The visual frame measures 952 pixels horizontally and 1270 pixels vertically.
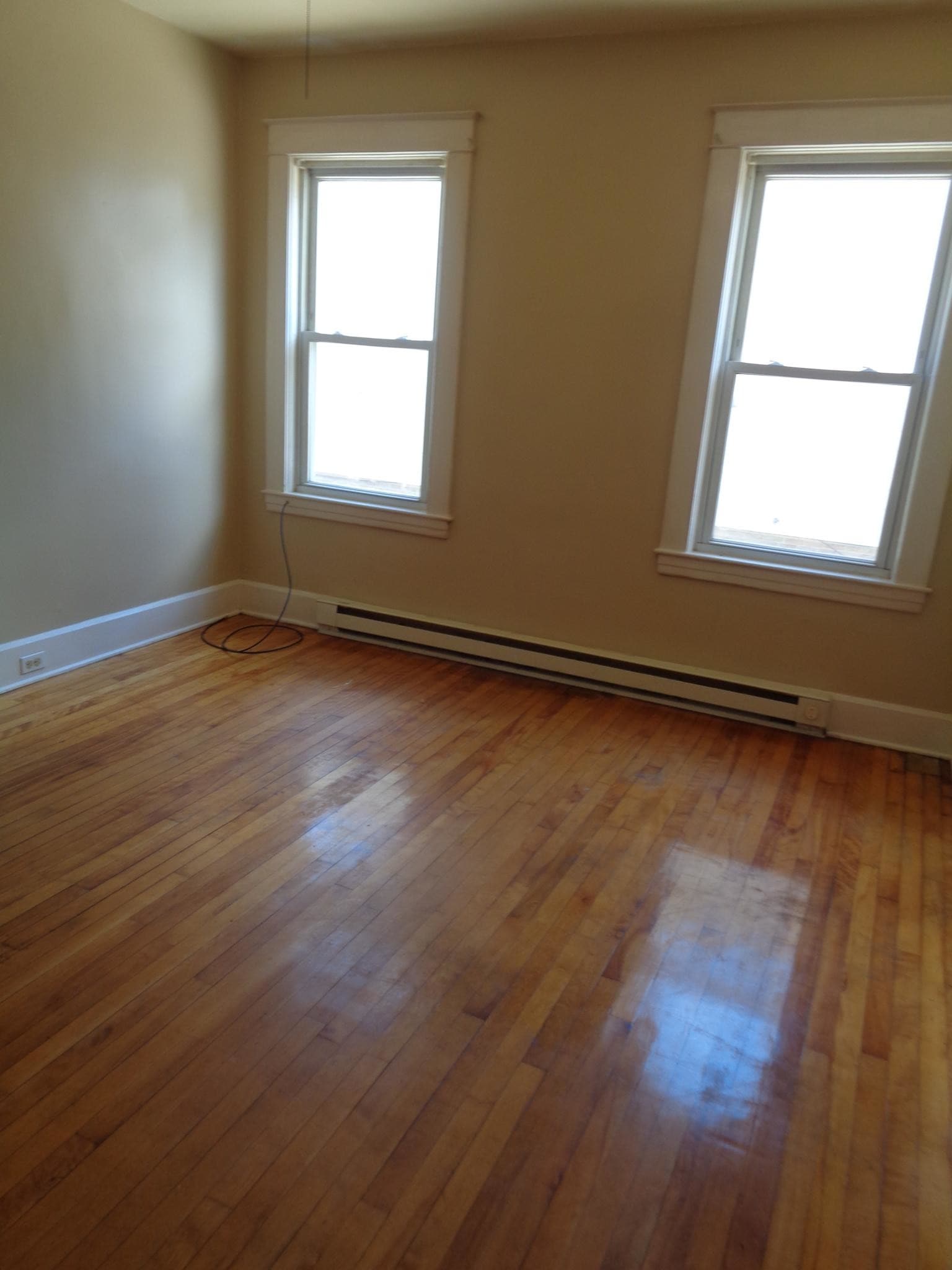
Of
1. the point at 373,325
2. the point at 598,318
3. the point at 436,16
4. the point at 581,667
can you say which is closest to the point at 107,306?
the point at 373,325

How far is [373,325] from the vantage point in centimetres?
457

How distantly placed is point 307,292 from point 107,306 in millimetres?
1103

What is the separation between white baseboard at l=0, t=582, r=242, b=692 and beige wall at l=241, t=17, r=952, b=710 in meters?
1.18

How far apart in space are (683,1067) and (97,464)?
3.50 meters

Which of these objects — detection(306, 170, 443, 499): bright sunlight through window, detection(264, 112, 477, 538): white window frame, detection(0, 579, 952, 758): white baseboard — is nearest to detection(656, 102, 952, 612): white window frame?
detection(0, 579, 952, 758): white baseboard

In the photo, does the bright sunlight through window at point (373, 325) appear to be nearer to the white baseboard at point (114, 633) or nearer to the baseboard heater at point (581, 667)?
the baseboard heater at point (581, 667)

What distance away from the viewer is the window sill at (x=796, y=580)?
3705 mm

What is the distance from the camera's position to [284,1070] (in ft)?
6.26

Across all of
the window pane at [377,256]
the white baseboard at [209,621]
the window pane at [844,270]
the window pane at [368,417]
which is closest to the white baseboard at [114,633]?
the white baseboard at [209,621]

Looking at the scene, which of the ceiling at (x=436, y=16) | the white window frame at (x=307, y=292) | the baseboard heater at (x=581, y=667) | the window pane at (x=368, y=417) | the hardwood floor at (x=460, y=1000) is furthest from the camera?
→ the window pane at (x=368, y=417)

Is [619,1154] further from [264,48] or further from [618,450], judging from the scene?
[264,48]

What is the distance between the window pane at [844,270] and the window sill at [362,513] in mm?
1726

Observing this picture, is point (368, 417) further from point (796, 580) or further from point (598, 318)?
point (796, 580)

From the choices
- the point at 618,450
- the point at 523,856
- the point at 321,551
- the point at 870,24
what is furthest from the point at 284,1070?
the point at 870,24
